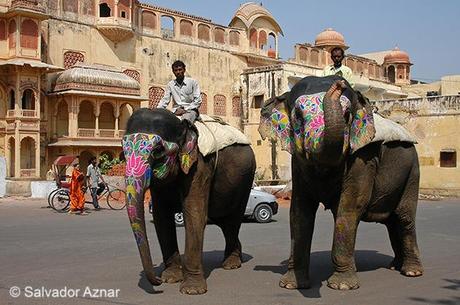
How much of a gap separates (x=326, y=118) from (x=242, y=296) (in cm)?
201

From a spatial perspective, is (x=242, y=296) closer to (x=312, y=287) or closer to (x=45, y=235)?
(x=312, y=287)

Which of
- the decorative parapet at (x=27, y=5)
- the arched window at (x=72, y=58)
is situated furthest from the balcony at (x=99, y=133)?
the decorative parapet at (x=27, y=5)

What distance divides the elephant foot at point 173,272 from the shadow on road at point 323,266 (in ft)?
3.67

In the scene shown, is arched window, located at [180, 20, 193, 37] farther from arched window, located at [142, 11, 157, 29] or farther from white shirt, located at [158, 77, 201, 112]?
white shirt, located at [158, 77, 201, 112]

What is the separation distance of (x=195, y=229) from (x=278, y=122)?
1.48 meters

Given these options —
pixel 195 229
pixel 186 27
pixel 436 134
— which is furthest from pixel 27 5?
pixel 195 229

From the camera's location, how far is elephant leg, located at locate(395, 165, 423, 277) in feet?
22.5

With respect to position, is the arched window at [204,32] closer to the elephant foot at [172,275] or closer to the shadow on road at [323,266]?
the shadow on road at [323,266]

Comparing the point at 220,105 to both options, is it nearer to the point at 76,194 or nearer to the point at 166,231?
the point at 76,194

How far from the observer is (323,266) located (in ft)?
24.3

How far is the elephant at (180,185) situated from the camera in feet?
18.0

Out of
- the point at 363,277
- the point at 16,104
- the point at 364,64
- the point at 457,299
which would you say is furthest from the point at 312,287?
the point at 364,64

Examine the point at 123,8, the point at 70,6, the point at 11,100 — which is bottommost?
the point at 11,100

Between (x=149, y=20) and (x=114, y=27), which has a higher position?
(x=149, y=20)
